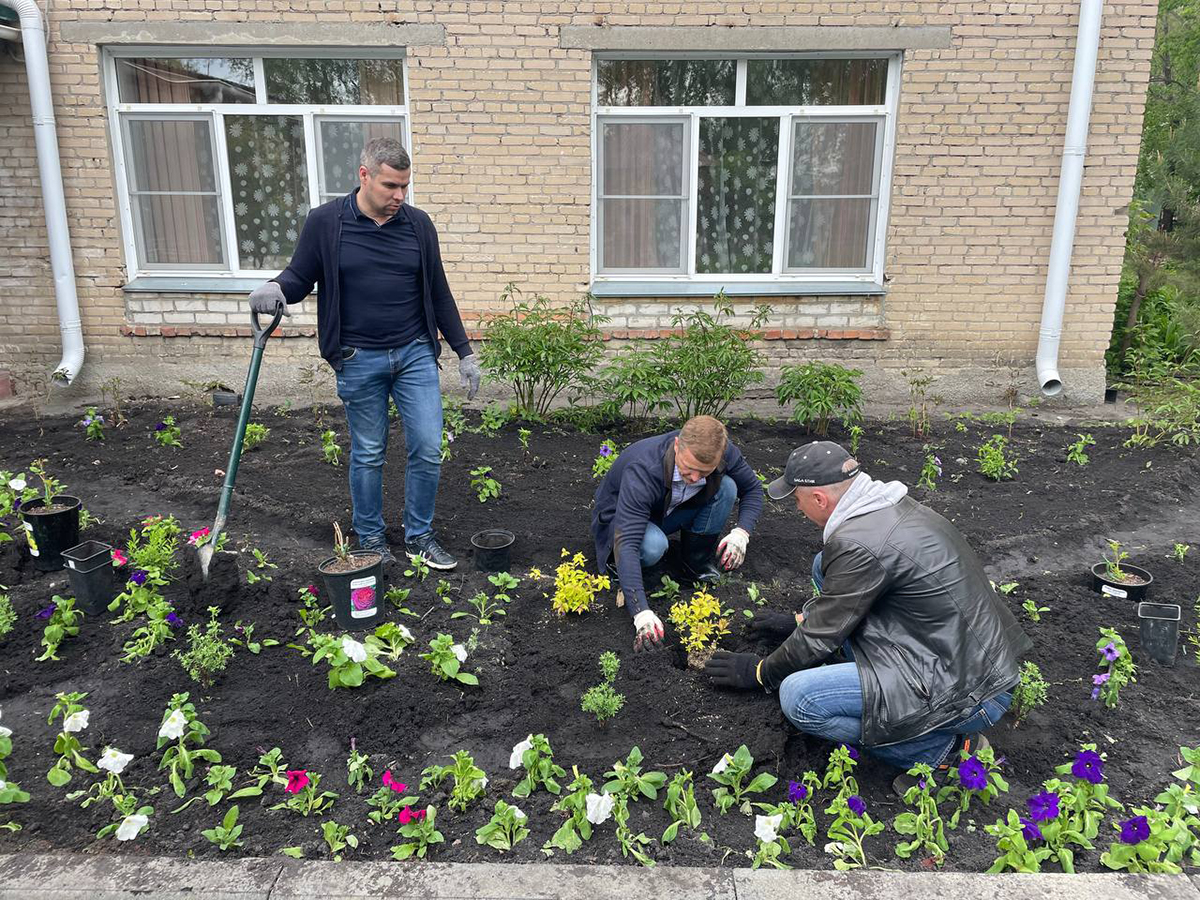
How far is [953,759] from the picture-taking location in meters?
2.93

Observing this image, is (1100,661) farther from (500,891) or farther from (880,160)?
(880,160)

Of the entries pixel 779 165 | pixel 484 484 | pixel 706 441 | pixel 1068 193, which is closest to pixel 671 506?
pixel 706 441

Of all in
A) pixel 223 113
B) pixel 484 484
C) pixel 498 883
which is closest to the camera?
pixel 498 883

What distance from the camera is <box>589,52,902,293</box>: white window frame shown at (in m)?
7.26

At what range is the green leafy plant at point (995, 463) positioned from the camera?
18.7ft

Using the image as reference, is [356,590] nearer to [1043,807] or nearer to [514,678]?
[514,678]

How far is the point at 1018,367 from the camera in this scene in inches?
301

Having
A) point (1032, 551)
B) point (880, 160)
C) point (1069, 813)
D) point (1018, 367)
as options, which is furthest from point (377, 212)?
point (1018, 367)

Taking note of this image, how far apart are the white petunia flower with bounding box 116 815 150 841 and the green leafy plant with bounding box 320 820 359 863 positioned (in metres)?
0.54

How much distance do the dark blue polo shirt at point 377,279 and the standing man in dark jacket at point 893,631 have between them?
6.79ft

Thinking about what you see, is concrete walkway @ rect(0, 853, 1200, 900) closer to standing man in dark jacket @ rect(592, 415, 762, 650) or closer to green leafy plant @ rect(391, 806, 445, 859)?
green leafy plant @ rect(391, 806, 445, 859)

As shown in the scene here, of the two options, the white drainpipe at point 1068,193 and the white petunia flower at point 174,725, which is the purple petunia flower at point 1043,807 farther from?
the white drainpipe at point 1068,193

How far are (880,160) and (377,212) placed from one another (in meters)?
5.16

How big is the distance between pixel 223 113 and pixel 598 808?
22.9ft
